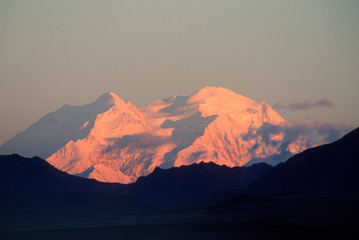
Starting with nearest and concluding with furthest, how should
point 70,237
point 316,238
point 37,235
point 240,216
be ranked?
point 316,238, point 70,237, point 37,235, point 240,216

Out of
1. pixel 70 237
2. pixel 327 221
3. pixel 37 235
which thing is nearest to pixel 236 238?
pixel 327 221

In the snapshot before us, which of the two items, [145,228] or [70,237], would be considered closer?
[70,237]

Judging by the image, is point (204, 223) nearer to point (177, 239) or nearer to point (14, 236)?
point (177, 239)

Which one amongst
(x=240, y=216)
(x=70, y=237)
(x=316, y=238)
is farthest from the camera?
(x=240, y=216)

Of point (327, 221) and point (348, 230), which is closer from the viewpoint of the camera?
point (348, 230)

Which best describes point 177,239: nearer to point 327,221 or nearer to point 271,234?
point 271,234

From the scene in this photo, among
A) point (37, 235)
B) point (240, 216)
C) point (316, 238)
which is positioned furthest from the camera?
point (240, 216)

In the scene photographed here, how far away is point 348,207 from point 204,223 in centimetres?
4402

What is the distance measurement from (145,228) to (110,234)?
16.2 meters

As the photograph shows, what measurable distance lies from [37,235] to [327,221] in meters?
75.3

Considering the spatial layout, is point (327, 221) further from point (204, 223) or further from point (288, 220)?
point (204, 223)

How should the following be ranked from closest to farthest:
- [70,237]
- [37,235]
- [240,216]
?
1. [70,237]
2. [37,235]
3. [240,216]

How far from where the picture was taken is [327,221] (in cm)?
16738

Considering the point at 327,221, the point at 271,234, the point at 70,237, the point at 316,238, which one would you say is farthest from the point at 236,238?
the point at 70,237
